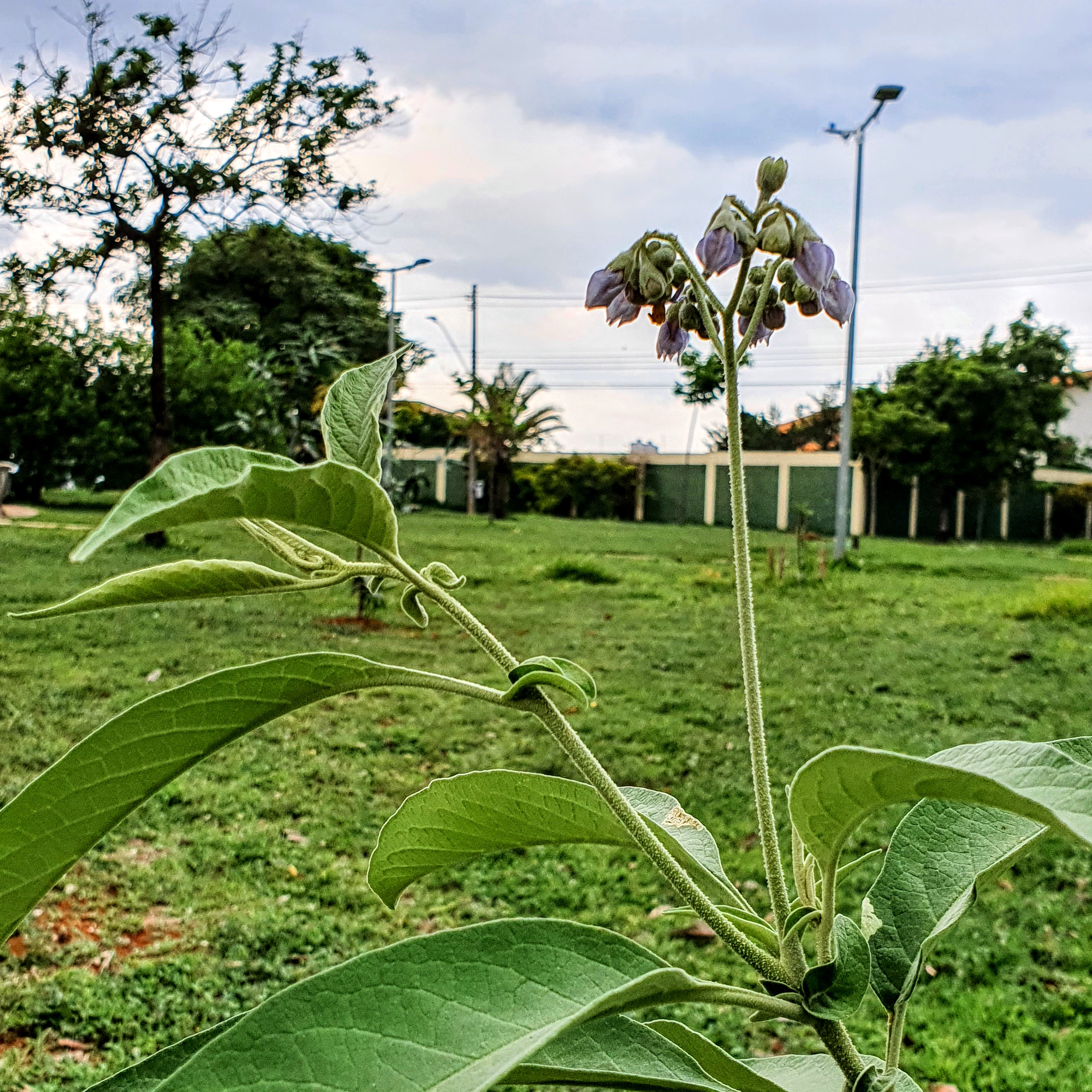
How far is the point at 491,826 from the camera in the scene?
1.39 feet

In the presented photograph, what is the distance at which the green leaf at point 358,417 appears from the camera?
1.23 feet

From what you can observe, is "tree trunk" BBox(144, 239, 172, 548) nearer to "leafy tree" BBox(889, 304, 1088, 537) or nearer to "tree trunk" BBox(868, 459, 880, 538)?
→ "leafy tree" BBox(889, 304, 1088, 537)

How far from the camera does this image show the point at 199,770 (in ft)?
10.3

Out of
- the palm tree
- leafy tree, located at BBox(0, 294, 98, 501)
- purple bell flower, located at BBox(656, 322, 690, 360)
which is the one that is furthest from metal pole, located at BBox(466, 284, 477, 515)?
purple bell flower, located at BBox(656, 322, 690, 360)

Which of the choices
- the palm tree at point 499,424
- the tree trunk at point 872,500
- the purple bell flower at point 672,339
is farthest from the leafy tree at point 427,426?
the purple bell flower at point 672,339

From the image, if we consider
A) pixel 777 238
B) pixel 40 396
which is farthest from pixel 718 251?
pixel 40 396

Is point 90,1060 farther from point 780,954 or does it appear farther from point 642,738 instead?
point 642,738

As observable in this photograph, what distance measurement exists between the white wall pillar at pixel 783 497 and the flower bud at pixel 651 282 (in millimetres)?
17794

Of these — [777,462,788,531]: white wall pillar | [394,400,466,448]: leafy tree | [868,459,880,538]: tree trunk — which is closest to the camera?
[777,462,788,531]: white wall pillar

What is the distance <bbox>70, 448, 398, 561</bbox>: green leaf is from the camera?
25 centimetres

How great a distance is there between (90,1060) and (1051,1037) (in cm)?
175

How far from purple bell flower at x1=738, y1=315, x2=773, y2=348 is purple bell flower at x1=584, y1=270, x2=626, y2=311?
7 centimetres

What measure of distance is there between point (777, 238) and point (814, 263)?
0.08 feet

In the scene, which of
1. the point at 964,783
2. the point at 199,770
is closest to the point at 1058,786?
the point at 964,783
